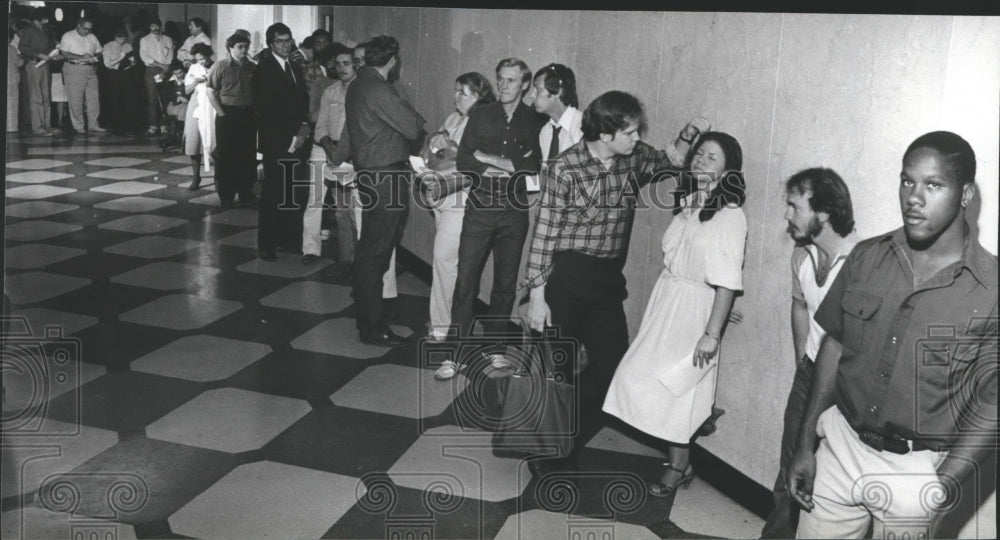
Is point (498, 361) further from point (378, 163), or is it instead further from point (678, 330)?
point (678, 330)

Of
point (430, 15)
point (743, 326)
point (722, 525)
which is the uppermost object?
point (430, 15)

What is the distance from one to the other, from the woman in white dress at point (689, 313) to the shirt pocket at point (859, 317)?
0.63 m

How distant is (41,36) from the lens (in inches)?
113

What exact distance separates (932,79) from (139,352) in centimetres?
354

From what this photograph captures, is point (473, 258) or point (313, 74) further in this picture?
point (313, 74)

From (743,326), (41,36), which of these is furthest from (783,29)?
(41,36)

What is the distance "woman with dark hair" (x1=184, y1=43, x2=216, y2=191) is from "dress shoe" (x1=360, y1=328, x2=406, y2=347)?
1.15 m

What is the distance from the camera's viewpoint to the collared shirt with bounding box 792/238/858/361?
8.44 ft

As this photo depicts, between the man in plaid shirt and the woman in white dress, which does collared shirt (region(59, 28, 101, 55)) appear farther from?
the woman in white dress

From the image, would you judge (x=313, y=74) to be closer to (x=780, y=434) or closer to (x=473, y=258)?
(x=473, y=258)

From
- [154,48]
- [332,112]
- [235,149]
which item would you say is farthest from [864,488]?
[235,149]

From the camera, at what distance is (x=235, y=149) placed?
16.8 feet

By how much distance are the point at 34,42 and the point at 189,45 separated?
0.47 m

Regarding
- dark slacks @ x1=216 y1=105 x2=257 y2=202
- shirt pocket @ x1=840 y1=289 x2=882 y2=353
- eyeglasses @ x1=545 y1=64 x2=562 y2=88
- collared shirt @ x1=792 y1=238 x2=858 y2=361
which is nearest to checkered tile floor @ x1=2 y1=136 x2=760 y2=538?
dark slacks @ x1=216 y1=105 x2=257 y2=202
